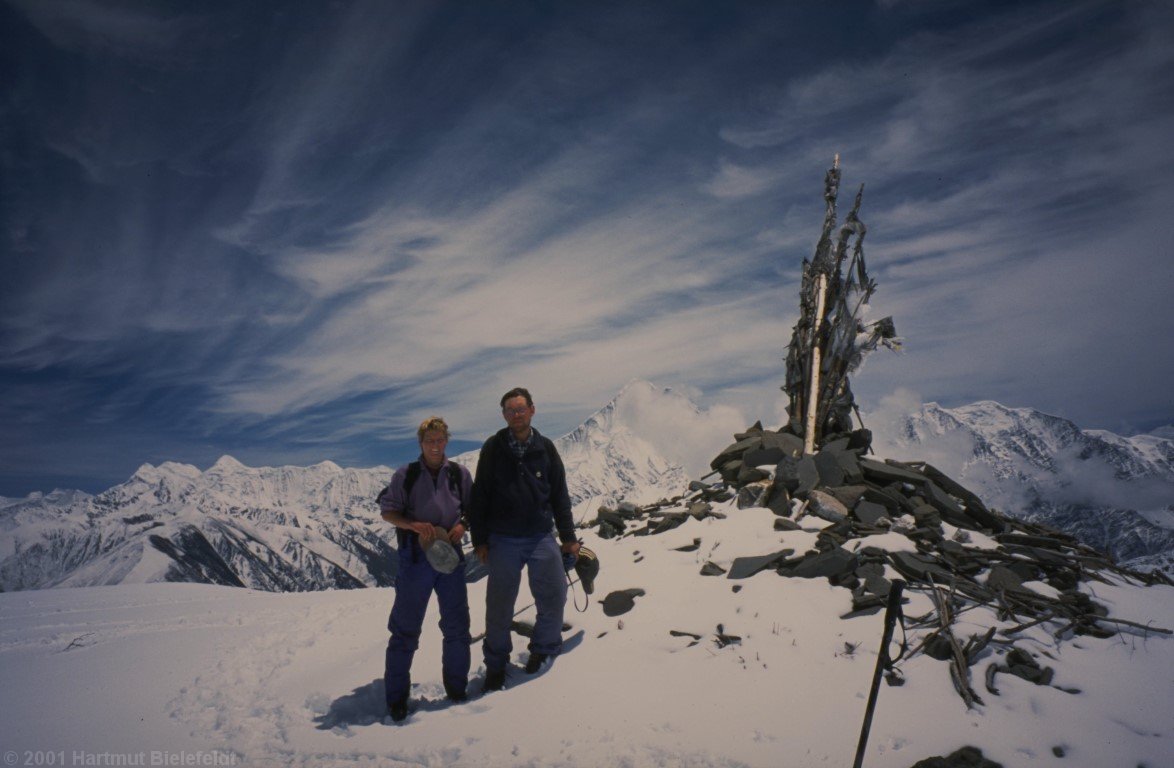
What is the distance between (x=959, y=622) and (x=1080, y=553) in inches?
178

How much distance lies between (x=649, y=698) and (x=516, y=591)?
6.06 feet

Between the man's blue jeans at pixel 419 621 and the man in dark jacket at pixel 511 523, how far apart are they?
1.05 feet

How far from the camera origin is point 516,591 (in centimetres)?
635

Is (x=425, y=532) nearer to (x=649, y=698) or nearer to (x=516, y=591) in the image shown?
(x=516, y=591)

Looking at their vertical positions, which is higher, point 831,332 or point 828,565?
point 831,332

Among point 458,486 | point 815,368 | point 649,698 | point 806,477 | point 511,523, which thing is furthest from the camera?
point 815,368

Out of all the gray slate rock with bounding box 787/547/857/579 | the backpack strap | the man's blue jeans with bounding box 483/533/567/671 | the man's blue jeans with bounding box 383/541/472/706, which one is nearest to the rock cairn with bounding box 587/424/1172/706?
the gray slate rock with bounding box 787/547/857/579

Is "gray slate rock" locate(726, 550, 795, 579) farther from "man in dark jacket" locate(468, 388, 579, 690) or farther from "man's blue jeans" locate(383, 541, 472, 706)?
"man's blue jeans" locate(383, 541, 472, 706)

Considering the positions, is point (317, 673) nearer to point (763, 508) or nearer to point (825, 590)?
point (825, 590)

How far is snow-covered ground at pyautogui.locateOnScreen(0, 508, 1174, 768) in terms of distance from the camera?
4594mm

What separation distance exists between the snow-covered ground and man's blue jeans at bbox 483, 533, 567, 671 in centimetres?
36

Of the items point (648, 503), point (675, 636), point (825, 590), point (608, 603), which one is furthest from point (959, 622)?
point (648, 503)

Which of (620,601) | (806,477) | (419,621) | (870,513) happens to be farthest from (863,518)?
(419,621)

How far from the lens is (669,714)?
5.24m
